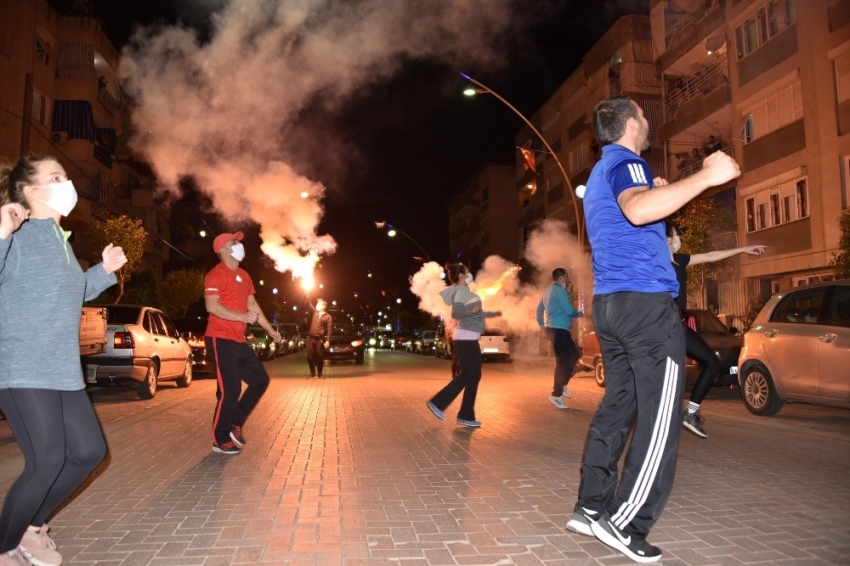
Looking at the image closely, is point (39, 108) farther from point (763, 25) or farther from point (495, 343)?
point (763, 25)

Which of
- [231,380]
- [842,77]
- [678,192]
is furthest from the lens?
[842,77]

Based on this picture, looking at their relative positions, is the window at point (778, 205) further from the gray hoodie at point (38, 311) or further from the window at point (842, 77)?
the gray hoodie at point (38, 311)

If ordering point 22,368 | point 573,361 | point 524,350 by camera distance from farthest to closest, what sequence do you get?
point 524,350, point 573,361, point 22,368

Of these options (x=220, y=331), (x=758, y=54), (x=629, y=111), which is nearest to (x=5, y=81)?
(x=220, y=331)

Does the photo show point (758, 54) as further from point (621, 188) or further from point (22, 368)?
point (22, 368)

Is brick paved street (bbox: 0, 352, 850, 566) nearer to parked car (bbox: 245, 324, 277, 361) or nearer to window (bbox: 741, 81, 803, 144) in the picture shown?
window (bbox: 741, 81, 803, 144)

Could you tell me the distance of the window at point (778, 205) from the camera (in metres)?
20.3

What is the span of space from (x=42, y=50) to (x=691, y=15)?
2502 centimetres

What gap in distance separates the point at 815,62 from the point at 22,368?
21250 mm

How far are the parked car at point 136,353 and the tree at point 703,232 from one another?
45.6 feet

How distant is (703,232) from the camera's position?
20.7 metres

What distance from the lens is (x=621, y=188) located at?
3479 mm

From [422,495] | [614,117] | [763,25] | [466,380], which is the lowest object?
[422,495]

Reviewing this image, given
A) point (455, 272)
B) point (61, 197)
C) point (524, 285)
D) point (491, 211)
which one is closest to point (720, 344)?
point (455, 272)
